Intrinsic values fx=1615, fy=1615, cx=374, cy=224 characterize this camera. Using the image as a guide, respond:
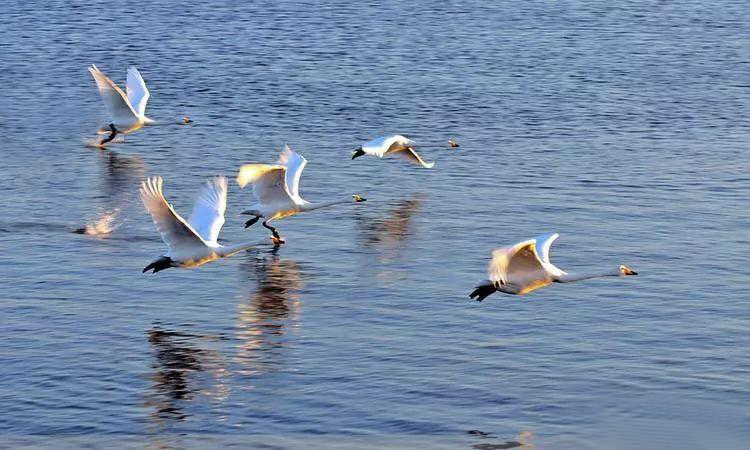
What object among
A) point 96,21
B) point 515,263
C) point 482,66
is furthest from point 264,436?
point 96,21

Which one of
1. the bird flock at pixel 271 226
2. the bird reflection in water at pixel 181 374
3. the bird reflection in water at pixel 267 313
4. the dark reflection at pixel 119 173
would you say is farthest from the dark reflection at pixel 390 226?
the bird reflection in water at pixel 181 374

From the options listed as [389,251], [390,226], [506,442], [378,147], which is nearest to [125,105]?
[378,147]

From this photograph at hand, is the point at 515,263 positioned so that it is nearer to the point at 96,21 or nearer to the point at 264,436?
Answer: the point at 264,436

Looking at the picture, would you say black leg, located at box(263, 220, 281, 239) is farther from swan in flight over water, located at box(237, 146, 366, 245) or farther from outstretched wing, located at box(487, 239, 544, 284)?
outstretched wing, located at box(487, 239, 544, 284)

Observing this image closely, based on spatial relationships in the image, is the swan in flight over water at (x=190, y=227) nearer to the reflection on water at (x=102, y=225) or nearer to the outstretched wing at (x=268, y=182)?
the outstretched wing at (x=268, y=182)

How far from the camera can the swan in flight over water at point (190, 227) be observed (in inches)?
902

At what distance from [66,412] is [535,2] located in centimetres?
4368

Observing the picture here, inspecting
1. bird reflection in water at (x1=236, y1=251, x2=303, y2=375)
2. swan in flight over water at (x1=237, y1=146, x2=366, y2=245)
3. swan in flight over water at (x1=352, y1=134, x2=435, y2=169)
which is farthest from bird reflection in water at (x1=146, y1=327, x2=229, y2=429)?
swan in flight over water at (x1=352, y1=134, x2=435, y2=169)

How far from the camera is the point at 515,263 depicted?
75.8 feet

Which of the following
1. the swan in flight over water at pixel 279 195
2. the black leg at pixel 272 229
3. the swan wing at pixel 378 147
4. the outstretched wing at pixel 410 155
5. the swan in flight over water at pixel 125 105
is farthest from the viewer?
the swan in flight over water at pixel 125 105

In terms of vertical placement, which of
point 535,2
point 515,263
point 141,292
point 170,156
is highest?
point 515,263

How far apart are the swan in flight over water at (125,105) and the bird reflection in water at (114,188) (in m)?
0.66

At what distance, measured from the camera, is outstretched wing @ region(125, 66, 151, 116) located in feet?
122

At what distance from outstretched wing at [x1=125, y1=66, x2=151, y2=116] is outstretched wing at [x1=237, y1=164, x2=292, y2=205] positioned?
868 centimetres
